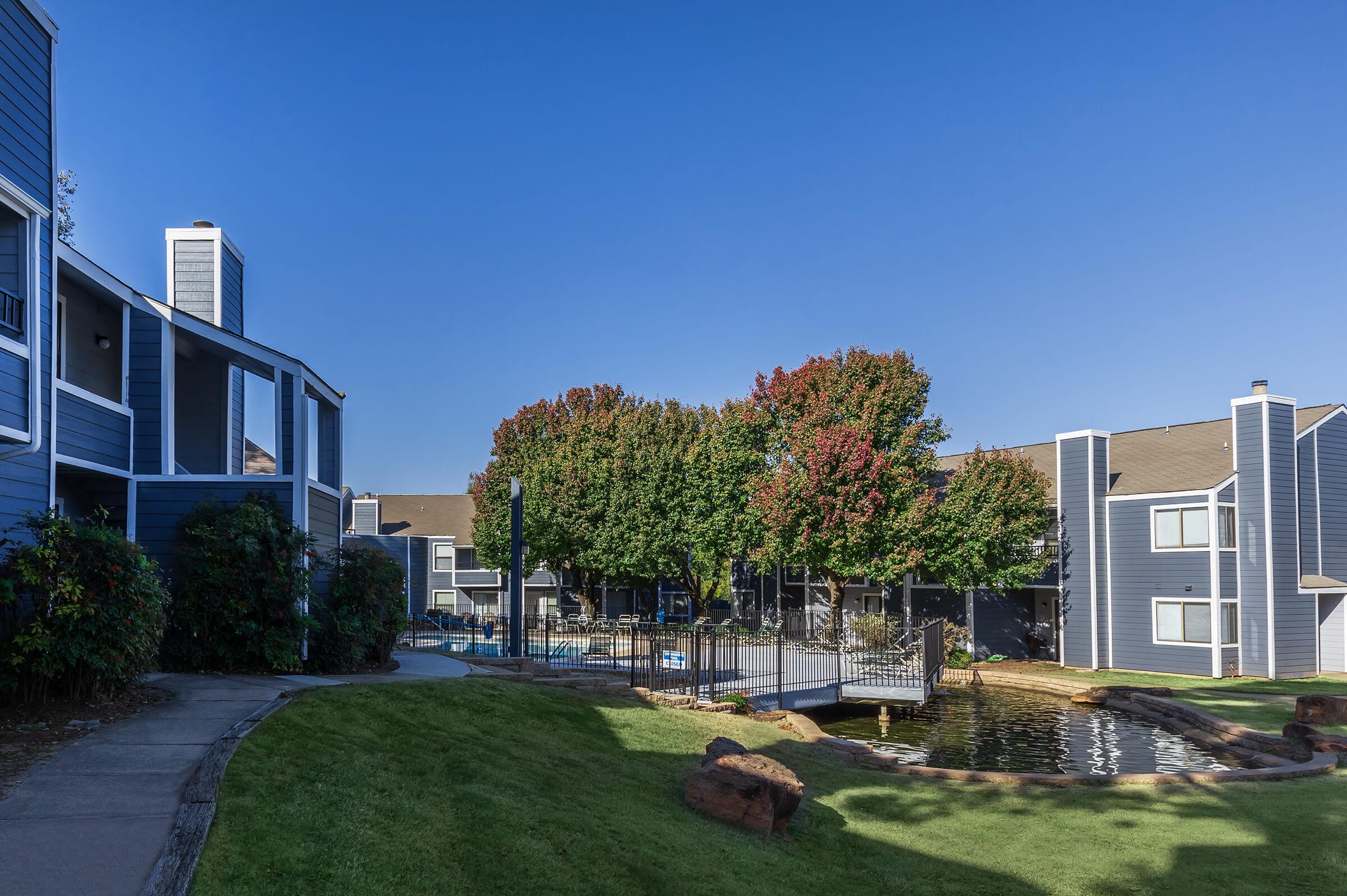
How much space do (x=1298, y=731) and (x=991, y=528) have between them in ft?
43.1

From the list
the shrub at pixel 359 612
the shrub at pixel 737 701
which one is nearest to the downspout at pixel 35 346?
the shrub at pixel 359 612

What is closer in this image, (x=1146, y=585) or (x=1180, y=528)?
(x=1180, y=528)

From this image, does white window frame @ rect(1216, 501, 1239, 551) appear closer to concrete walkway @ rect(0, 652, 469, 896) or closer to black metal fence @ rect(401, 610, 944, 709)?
black metal fence @ rect(401, 610, 944, 709)

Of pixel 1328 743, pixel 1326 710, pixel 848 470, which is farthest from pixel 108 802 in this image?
pixel 848 470

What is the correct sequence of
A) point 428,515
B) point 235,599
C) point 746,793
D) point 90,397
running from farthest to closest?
point 428,515 → point 235,599 → point 90,397 → point 746,793

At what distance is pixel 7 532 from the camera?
406 inches

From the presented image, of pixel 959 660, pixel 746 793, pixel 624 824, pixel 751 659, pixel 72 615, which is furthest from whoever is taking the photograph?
pixel 959 660

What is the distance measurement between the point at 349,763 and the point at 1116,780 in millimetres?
9819

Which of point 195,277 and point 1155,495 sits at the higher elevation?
point 195,277

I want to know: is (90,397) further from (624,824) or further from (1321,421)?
(1321,421)

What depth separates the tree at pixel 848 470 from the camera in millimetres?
27797

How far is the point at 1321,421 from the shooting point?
26812mm

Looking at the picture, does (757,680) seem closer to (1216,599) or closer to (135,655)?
(135,655)

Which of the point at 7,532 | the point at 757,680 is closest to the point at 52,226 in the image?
the point at 7,532
